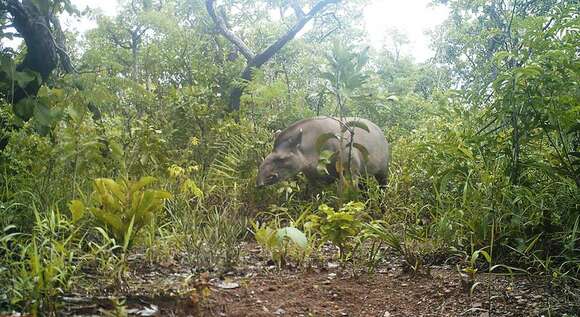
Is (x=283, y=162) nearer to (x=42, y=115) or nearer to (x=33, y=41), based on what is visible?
(x=33, y=41)

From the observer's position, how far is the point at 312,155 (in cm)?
618

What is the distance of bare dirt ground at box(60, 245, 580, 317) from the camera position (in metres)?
2.51

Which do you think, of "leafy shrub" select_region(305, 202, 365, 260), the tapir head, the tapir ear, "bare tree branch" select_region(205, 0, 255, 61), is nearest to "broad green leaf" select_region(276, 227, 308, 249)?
"leafy shrub" select_region(305, 202, 365, 260)

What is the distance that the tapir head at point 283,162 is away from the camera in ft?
19.6

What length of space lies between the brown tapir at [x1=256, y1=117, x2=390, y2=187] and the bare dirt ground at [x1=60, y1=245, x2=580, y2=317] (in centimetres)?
246

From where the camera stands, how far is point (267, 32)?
13.8 m

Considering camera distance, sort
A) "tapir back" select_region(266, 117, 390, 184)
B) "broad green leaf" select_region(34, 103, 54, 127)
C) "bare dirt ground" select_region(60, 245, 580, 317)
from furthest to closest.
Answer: "tapir back" select_region(266, 117, 390, 184), "broad green leaf" select_region(34, 103, 54, 127), "bare dirt ground" select_region(60, 245, 580, 317)

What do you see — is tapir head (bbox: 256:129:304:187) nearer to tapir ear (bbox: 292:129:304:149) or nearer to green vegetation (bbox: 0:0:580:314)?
tapir ear (bbox: 292:129:304:149)

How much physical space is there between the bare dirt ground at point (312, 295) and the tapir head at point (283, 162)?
7.95ft

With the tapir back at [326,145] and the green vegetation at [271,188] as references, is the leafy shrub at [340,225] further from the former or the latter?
the tapir back at [326,145]

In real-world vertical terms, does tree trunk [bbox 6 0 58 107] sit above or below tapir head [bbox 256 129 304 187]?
above

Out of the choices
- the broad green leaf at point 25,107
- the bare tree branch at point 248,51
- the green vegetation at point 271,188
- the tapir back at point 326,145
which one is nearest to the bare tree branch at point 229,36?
the bare tree branch at point 248,51

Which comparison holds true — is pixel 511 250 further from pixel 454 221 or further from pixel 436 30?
pixel 436 30

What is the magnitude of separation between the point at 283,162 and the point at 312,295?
314 centimetres
